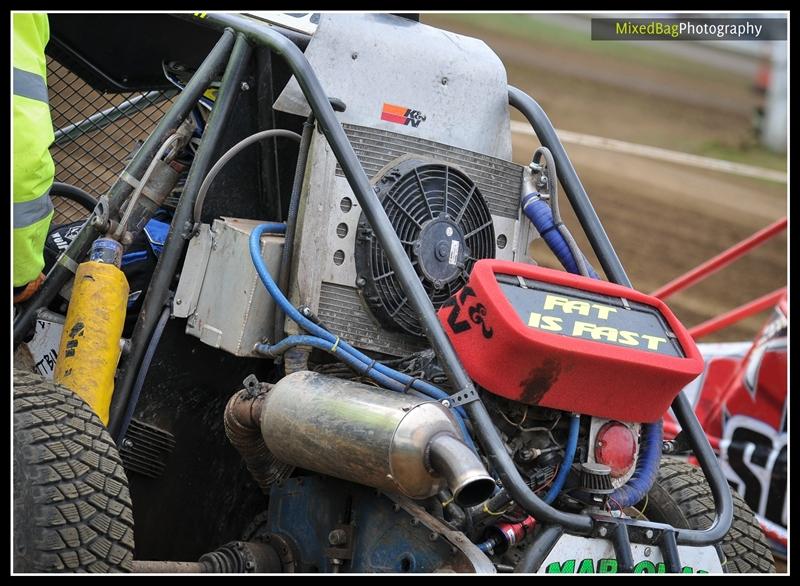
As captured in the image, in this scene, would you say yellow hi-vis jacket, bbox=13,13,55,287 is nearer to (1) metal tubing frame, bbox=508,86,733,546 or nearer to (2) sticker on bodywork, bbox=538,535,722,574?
(1) metal tubing frame, bbox=508,86,733,546

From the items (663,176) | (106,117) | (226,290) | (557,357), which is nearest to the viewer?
(557,357)

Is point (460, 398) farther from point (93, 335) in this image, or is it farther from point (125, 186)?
point (125, 186)

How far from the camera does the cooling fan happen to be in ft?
10.8

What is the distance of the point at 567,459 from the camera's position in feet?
9.89

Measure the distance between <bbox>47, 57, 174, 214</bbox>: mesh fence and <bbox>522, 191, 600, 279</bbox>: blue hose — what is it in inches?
52.4

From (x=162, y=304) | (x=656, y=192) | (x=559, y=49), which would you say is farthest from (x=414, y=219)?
(x=559, y=49)

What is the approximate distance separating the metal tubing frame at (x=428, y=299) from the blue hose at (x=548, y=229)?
0.12m

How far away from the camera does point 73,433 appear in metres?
2.87

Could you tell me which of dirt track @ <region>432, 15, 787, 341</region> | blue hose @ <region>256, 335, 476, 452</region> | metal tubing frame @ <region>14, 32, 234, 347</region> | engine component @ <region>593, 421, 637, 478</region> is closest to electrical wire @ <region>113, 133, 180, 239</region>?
metal tubing frame @ <region>14, 32, 234, 347</region>

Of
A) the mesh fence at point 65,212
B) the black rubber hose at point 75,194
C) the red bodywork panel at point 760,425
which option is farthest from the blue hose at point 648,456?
the red bodywork panel at point 760,425

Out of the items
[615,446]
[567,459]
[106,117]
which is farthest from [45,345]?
[615,446]

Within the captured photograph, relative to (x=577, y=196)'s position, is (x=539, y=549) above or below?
below

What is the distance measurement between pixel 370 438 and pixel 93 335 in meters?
0.89

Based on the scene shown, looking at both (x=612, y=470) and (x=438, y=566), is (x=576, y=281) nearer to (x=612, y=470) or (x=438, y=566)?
(x=612, y=470)
